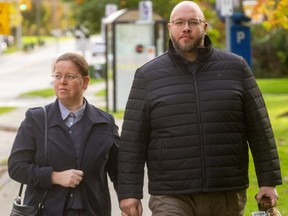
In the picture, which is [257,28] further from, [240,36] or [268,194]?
[268,194]

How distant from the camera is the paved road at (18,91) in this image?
39.7 ft

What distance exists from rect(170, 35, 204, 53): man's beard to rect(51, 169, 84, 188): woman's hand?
0.91m

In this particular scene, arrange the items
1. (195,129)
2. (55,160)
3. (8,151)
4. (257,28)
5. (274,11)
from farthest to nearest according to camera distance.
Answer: (257,28) → (274,11) → (8,151) → (195,129) → (55,160)

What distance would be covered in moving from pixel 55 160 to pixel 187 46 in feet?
3.19

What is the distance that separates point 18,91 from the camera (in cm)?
4384

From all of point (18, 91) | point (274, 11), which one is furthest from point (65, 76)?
point (18, 91)

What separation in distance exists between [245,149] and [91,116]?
0.89m

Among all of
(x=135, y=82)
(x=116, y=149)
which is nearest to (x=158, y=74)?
(x=135, y=82)

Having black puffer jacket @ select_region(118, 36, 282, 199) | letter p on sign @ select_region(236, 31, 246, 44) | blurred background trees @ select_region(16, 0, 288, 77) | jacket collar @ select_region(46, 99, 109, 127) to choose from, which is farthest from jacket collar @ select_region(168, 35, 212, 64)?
blurred background trees @ select_region(16, 0, 288, 77)

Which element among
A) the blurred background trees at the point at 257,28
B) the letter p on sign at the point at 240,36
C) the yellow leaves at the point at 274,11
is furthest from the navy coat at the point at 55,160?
the blurred background trees at the point at 257,28

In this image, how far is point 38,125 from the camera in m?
5.48

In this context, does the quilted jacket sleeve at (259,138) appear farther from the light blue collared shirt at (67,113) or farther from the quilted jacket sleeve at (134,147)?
the light blue collared shirt at (67,113)

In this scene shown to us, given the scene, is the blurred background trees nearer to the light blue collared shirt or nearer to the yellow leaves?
the yellow leaves

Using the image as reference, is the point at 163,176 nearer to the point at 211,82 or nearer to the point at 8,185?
the point at 211,82
